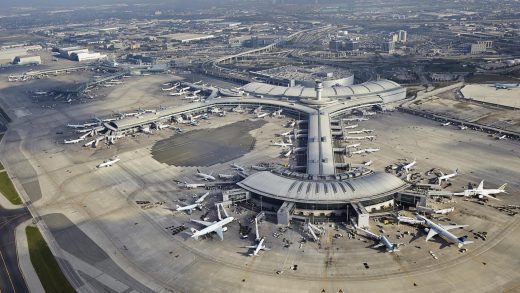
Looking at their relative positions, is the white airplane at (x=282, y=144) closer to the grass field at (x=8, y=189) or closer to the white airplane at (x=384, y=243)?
the white airplane at (x=384, y=243)

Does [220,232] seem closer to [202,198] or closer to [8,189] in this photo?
[202,198]

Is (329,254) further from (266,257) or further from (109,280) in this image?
(109,280)

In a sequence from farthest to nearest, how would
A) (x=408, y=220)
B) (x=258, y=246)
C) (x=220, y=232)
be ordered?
(x=408, y=220) → (x=220, y=232) → (x=258, y=246)

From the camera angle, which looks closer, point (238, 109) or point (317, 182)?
point (317, 182)

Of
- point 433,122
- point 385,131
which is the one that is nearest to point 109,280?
point 385,131

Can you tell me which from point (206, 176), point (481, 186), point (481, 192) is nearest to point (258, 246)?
point (206, 176)

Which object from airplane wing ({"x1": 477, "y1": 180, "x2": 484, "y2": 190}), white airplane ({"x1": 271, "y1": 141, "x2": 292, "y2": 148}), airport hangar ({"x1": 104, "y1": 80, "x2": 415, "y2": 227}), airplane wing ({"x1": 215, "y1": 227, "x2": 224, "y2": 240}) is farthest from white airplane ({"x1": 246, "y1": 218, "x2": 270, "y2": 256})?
white airplane ({"x1": 271, "y1": 141, "x2": 292, "y2": 148})

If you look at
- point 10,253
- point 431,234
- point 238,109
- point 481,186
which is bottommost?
point 10,253
